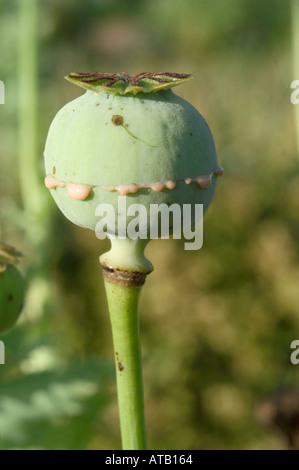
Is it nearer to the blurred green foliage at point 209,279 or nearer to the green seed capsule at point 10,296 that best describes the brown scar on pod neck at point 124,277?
the green seed capsule at point 10,296

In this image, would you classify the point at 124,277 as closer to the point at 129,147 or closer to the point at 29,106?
the point at 129,147

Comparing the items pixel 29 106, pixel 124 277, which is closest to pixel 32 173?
pixel 29 106

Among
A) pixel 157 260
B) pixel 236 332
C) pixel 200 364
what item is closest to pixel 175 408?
pixel 200 364

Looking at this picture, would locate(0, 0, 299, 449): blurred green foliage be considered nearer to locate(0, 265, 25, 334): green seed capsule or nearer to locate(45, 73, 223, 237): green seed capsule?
locate(0, 265, 25, 334): green seed capsule

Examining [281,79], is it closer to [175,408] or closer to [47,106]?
[47,106]

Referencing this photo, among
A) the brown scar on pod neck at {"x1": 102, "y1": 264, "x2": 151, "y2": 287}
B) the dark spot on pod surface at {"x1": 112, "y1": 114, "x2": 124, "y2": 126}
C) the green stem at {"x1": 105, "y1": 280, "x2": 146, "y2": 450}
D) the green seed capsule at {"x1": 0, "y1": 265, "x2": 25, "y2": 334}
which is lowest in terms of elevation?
the green stem at {"x1": 105, "y1": 280, "x2": 146, "y2": 450}

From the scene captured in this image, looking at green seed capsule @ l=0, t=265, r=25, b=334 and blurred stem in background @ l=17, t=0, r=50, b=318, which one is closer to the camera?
green seed capsule @ l=0, t=265, r=25, b=334

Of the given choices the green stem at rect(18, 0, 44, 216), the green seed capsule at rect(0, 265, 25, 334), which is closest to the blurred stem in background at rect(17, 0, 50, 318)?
the green stem at rect(18, 0, 44, 216)
